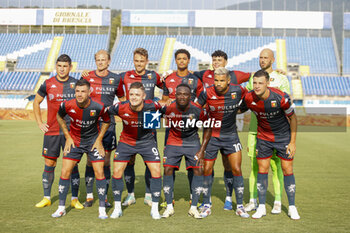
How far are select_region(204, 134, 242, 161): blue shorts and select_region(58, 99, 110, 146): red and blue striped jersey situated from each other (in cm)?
163

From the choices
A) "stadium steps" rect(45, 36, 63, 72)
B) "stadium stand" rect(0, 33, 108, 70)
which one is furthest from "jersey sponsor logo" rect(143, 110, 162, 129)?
"stadium steps" rect(45, 36, 63, 72)

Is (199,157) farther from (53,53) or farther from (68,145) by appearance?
(53,53)

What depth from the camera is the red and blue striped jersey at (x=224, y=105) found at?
6488mm

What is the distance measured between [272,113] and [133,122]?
2097mm

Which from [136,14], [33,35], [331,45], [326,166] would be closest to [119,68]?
[136,14]

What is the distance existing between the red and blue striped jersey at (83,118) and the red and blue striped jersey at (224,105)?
1563 millimetres

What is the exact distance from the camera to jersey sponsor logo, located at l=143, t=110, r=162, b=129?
642 centimetres

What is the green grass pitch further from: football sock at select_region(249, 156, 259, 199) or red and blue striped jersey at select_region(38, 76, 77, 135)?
red and blue striped jersey at select_region(38, 76, 77, 135)

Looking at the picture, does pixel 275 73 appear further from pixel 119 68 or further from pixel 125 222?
pixel 119 68

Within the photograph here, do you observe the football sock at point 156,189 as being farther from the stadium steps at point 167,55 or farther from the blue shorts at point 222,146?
the stadium steps at point 167,55

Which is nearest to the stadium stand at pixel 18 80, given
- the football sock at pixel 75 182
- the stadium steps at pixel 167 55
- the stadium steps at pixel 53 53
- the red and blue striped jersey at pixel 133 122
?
the stadium steps at pixel 53 53

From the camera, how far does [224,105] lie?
6484 millimetres

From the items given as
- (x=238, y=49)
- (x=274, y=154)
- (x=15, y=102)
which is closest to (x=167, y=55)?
(x=238, y=49)

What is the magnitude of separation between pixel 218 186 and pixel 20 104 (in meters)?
32.2
